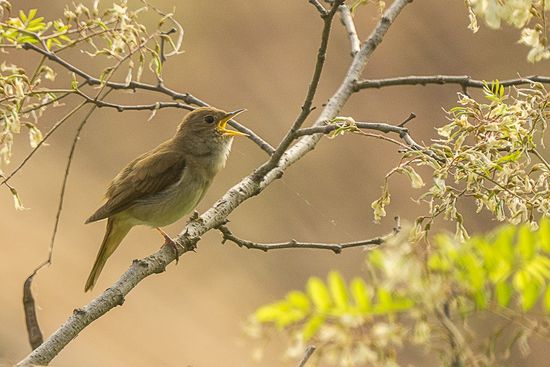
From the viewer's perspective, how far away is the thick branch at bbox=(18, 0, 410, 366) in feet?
8.49

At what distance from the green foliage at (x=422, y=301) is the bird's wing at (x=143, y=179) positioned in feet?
10.4

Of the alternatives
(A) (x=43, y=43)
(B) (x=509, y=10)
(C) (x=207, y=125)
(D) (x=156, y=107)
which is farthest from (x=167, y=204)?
(B) (x=509, y=10)

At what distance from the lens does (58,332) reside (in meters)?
2.60

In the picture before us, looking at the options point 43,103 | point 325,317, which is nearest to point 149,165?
point 43,103

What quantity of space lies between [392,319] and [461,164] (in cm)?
163

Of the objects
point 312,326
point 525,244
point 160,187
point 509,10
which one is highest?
point 160,187

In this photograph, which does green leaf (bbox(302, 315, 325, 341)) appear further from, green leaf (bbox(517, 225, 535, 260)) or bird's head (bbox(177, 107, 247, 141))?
bird's head (bbox(177, 107, 247, 141))

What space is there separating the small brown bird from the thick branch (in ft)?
2.27

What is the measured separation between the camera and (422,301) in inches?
48.4

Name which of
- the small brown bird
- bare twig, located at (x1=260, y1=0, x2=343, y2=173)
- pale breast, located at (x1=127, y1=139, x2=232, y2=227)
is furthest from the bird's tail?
bare twig, located at (x1=260, y1=0, x2=343, y2=173)

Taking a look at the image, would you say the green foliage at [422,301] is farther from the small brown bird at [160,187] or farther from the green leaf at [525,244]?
the small brown bird at [160,187]

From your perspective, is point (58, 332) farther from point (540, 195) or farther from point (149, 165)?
point (149, 165)

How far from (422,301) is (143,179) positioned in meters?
3.59

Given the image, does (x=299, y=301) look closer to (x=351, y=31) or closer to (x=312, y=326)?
(x=312, y=326)
